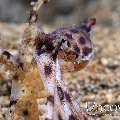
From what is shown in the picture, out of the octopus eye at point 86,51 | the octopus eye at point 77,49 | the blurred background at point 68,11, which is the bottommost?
the octopus eye at point 77,49

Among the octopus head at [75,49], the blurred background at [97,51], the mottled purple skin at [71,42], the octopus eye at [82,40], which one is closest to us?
the mottled purple skin at [71,42]

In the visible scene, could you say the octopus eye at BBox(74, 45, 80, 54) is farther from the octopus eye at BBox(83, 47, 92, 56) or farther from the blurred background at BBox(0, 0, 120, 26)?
the blurred background at BBox(0, 0, 120, 26)

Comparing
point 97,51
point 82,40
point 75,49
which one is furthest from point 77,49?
point 97,51

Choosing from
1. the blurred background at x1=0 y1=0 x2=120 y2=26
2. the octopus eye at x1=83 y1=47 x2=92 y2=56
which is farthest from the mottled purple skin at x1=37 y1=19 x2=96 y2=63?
→ the blurred background at x1=0 y1=0 x2=120 y2=26

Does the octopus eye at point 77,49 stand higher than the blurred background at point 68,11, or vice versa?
the blurred background at point 68,11

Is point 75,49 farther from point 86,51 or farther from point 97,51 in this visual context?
point 97,51

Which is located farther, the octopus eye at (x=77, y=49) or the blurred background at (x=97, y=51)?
the blurred background at (x=97, y=51)

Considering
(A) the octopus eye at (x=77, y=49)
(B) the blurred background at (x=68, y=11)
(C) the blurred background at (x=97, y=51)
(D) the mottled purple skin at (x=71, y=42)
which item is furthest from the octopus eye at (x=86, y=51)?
(B) the blurred background at (x=68, y=11)

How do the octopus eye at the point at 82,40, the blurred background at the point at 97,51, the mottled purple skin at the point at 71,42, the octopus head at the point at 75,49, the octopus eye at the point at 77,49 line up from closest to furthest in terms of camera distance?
the mottled purple skin at the point at 71,42 → the octopus head at the point at 75,49 → the octopus eye at the point at 77,49 → the octopus eye at the point at 82,40 → the blurred background at the point at 97,51

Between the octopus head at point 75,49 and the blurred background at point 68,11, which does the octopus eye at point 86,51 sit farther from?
the blurred background at point 68,11

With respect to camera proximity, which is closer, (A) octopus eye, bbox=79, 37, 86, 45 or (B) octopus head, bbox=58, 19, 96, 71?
(B) octopus head, bbox=58, 19, 96, 71
